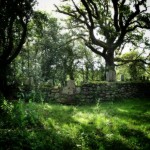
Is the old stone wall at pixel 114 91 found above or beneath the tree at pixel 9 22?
beneath

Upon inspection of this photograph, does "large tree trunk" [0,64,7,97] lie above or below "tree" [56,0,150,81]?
below

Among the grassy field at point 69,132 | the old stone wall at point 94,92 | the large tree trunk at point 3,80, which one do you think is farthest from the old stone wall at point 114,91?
the grassy field at point 69,132

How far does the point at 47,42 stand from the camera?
3206 cm

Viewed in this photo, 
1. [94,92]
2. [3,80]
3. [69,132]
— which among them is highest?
[3,80]

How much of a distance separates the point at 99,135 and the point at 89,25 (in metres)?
21.9

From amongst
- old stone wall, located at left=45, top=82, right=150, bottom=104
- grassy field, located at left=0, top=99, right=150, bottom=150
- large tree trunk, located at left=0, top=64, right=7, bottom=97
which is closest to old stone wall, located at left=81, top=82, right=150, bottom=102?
old stone wall, located at left=45, top=82, right=150, bottom=104

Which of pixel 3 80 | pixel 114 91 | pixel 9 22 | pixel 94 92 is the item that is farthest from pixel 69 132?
pixel 9 22

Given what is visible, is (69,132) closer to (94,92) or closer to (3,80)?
(3,80)

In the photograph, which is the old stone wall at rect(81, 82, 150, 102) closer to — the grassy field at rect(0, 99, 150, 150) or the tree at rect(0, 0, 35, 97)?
the tree at rect(0, 0, 35, 97)

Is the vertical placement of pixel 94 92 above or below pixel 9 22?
below

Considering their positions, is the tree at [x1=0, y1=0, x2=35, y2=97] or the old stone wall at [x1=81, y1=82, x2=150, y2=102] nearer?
the tree at [x1=0, y1=0, x2=35, y2=97]

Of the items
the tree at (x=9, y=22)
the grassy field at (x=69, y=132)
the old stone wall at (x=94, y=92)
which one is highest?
the tree at (x=9, y=22)

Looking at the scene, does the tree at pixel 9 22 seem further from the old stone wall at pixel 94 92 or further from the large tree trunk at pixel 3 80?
the old stone wall at pixel 94 92

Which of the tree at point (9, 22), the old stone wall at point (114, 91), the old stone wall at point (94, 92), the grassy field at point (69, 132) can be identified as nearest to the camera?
the grassy field at point (69, 132)
